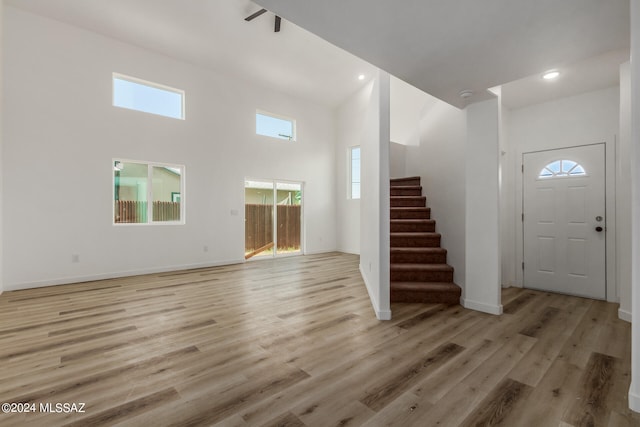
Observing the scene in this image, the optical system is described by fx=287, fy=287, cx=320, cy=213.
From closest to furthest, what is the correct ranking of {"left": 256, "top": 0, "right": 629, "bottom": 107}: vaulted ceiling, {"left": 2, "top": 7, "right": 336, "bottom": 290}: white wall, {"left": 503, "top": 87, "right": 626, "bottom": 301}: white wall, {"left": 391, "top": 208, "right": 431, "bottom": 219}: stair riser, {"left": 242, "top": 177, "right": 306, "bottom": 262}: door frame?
{"left": 256, "top": 0, "right": 629, "bottom": 107}: vaulted ceiling < {"left": 503, "top": 87, "right": 626, "bottom": 301}: white wall < {"left": 2, "top": 7, "right": 336, "bottom": 290}: white wall < {"left": 391, "top": 208, "right": 431, "bottom": 219}: stair riser < {"left": 242, "top": 177, "right": 306, "bottom": 262}: door frame

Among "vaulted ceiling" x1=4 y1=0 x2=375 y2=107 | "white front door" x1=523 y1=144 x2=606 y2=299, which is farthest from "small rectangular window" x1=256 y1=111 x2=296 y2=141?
"white front door" x1=523 y1=144 x2=606 y2=299

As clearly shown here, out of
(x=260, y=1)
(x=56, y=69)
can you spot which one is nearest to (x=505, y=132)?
(x=260, y=1)

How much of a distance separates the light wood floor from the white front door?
0.41 metres

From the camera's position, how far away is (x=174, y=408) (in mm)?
1646

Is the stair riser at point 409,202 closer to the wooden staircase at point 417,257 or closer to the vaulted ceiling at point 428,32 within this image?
the wooden staircase at point 417,257

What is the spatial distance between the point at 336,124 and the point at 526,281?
6.03m

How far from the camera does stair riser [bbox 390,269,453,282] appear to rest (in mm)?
3869

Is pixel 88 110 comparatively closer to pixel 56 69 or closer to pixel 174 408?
pixel 56 69

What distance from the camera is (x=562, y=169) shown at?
13.5 feet

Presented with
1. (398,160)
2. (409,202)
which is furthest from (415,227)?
(398,160)

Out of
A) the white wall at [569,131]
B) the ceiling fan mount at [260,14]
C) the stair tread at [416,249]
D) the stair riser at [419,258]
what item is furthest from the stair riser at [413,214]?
the ceiling fan mount at [260,14]

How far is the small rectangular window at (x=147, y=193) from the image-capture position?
5102mm

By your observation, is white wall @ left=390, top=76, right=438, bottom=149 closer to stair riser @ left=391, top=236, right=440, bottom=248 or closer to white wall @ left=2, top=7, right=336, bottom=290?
stair riser @ left=391, top=236, right=440, bottom=248

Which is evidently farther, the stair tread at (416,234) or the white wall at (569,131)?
the stair tread at (416,234)
